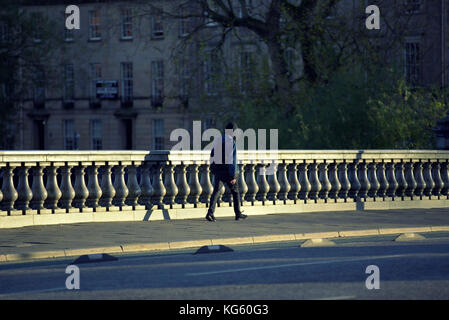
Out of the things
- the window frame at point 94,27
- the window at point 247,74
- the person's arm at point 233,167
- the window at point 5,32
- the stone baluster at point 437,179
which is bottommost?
the stone baluster at point 437,179

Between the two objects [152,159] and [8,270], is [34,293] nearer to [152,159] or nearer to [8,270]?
Result: [8,270]

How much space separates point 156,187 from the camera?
65.9ft

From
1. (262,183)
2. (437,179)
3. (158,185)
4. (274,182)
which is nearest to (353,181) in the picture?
(274,182)

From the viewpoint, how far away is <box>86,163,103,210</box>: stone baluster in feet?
61.7

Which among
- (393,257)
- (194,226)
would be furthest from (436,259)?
(194,226)

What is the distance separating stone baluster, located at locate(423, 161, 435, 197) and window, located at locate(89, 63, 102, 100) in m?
56.6

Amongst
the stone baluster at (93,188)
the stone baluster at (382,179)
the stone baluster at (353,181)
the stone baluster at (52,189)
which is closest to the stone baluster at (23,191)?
the stone baluster at (52,189)

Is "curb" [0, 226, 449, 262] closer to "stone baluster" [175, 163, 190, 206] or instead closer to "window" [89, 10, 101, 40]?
"stone baluster" [175, 163, 190, 206]

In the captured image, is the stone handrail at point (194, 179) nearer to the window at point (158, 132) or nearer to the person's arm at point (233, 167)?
the person's arm at point (233, 167)

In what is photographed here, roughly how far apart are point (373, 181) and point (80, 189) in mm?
7566

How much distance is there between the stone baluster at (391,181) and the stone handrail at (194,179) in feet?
0.07

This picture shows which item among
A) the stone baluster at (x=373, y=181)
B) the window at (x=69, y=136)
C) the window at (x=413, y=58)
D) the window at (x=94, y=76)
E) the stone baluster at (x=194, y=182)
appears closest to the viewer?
the stone baluster at (x=194, y=182)

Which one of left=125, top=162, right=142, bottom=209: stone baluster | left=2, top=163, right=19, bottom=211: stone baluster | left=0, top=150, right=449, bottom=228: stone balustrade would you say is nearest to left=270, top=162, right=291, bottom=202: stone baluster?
left=0, top=150, right=449, bottom=228: stone balustrade

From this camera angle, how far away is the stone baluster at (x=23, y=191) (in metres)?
17.8
